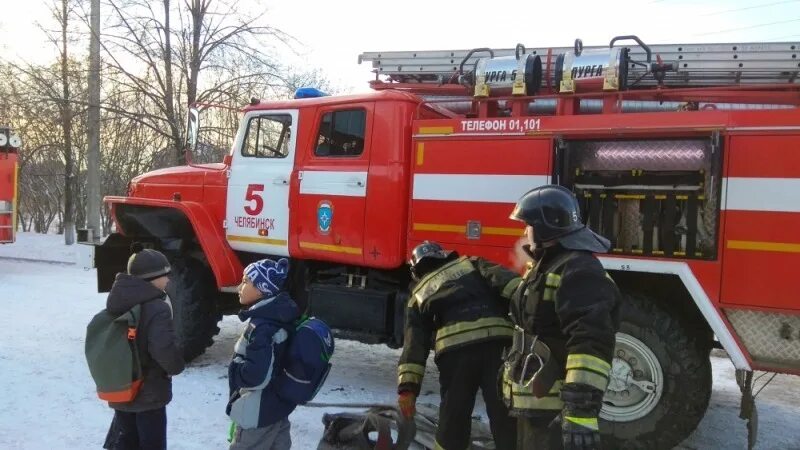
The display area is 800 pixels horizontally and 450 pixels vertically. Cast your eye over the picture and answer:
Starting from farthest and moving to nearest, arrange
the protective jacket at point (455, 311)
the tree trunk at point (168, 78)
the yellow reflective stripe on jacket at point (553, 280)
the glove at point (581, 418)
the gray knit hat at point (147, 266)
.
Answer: the tree trunk at point (168, 78) → the protective jacket at point (455, 311) → the gray knit hat at point (147, 266) → the yellow reflective stripe on jacket at point (553, 280) → the glove at point (581, 418)

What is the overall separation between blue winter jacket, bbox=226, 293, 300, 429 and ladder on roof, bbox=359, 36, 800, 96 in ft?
9.89

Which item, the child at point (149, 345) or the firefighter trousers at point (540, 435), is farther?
the child at point (149, 345)

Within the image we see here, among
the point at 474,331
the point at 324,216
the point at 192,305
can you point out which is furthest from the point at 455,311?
the point at 192,305

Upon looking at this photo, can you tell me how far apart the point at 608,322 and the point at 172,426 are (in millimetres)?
3436

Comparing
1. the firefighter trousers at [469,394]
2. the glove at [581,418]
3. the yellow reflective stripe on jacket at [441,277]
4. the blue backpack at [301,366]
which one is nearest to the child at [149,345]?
the blue backpack at [301,366]

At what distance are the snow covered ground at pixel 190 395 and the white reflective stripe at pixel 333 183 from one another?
1.74m

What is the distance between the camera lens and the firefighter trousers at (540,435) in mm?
2830

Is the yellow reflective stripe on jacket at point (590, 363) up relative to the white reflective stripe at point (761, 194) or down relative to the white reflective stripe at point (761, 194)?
down

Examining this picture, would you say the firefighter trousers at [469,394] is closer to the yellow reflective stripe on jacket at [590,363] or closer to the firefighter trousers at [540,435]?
the firefighter trousers at [540,435]

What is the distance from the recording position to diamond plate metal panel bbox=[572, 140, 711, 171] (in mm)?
4180

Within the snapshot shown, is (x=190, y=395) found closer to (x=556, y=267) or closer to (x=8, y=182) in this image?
(x=556, y=267)

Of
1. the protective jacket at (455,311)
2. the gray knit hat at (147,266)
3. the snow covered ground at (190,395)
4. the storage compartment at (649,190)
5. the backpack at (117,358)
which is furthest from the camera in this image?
the snow covered ground at (190,395)

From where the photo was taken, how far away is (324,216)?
5.61m

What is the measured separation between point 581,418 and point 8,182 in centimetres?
1299
